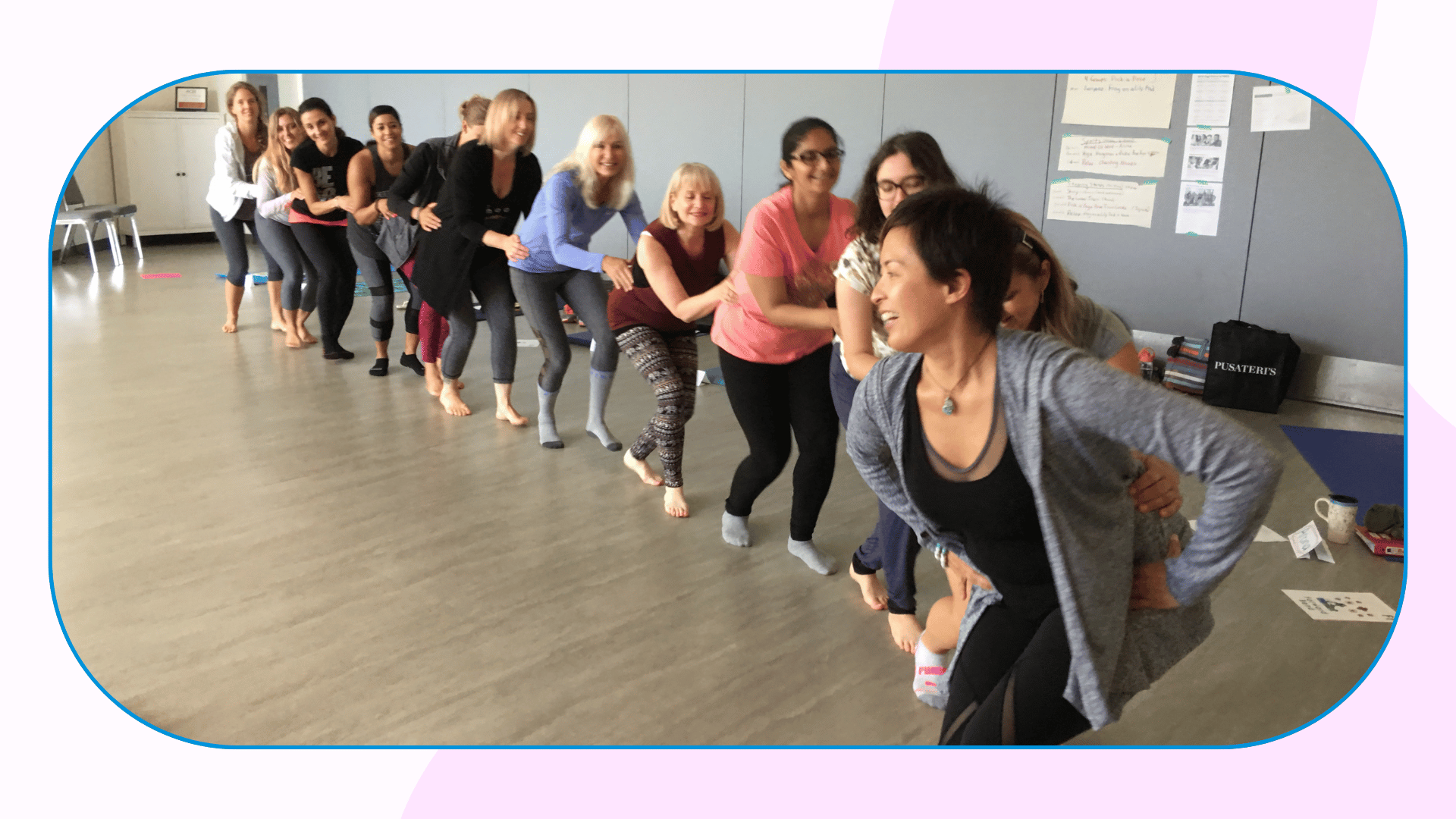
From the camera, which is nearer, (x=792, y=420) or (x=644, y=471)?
(x=792, y=420)

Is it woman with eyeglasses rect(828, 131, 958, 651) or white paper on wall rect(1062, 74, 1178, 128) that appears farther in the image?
woman with eyeglasses rect(828, 131, 958, 651)

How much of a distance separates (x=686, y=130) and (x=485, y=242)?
43.4 inches

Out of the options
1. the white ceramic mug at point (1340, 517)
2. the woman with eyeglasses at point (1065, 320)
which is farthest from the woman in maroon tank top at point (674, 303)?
the white ceramic mug at point (1340, 517)

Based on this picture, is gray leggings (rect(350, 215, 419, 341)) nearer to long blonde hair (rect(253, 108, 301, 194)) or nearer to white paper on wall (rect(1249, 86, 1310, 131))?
long blonde hair (rect(253, 108, 301, 194))

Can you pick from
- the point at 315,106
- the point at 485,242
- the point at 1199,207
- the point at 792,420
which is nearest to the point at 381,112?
the point at 315,106

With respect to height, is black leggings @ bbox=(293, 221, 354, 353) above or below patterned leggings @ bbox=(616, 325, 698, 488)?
above

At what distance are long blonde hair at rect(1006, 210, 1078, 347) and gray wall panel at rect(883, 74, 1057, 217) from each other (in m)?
0.36

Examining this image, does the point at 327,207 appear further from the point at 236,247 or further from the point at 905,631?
the point at 905,631

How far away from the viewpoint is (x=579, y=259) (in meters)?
2.76

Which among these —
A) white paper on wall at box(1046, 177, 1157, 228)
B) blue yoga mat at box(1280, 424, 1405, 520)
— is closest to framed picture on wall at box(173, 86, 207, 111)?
white paper on wall at box(1046, 177, 1157, 228)

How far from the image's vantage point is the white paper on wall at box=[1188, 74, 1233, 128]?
1.71 m

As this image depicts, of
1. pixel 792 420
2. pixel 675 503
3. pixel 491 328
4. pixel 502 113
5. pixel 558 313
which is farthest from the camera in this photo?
pixel 491 328

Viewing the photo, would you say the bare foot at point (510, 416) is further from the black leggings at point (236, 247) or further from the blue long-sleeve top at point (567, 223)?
the black leggings at point (236, 247)

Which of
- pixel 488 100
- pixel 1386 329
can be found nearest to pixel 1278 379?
pixel 1386 329
